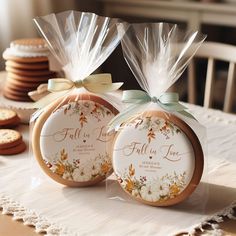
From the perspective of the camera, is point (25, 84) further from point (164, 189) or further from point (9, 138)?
point (164, 189)

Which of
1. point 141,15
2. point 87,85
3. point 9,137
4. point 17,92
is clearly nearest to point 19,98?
point 17,92

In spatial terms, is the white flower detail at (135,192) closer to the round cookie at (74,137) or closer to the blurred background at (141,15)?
the round cookie at (74,137)

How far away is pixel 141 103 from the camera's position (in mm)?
857

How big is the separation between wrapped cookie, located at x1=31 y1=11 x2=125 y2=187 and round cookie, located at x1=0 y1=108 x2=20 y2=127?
0.94 ft

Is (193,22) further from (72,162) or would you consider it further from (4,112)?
(72,162)

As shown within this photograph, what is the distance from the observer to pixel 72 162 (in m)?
0.91

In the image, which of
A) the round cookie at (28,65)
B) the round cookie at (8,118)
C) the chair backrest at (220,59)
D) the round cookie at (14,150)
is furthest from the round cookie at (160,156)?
the chair backrest at (220,59)

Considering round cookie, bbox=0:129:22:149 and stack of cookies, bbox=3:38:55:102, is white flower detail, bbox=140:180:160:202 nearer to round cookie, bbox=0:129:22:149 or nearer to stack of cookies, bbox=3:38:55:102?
round cookie, bbox=0:129:22:149

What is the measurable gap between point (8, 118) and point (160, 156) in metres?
0.53

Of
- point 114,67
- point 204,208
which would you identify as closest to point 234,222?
point 204,208

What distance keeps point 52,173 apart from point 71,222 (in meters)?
0.13

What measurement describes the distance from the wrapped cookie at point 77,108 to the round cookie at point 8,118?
0.94 ft

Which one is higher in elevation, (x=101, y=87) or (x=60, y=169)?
(x=101, y=87)

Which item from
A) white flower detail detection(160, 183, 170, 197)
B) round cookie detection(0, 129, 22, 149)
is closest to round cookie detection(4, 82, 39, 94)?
round cookie detection(0, 129, 22, 149)
